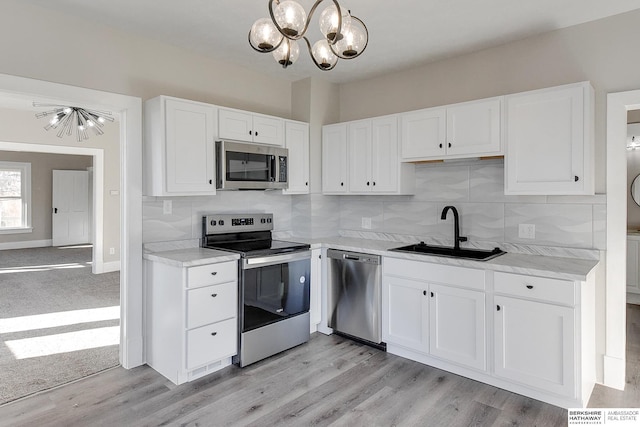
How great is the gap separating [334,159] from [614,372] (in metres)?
2.86

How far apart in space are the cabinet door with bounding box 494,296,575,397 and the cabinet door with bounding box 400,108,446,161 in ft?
4.33

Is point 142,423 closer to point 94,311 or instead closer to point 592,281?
point 94,311

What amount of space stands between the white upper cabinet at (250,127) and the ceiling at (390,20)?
56 centimetres

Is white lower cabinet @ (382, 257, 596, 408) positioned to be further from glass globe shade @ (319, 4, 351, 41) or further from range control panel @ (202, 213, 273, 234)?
glass globe shade @ (319, 4, 351, 41)

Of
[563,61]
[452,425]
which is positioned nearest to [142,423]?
[452,425]

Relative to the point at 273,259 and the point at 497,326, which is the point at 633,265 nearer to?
the point at 497,326

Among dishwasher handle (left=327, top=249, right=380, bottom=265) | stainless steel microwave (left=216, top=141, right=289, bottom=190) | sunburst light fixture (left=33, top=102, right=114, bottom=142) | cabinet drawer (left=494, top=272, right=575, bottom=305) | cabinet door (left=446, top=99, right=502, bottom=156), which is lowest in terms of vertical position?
cabinet drawer (left=494, top=272, right=575, bottom=305)

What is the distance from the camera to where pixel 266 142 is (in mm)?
3598

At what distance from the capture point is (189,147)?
3.04 metres

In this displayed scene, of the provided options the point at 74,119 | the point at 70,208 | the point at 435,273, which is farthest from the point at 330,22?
the point at 70,208

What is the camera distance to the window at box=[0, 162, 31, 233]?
908cm

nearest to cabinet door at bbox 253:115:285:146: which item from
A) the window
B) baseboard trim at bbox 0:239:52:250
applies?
the window

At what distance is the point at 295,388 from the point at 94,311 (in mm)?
3048

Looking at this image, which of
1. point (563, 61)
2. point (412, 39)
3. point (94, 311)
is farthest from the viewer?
point (94, 311)
